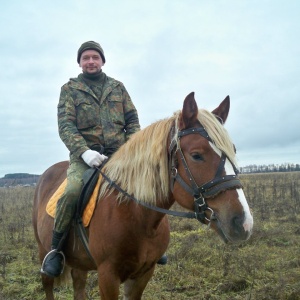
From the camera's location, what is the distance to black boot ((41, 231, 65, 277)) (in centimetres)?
357

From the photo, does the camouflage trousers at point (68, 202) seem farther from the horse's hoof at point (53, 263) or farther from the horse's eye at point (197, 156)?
the horse's eye at point (197, 156)

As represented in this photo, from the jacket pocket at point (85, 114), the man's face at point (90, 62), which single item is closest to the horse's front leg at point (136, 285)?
the jacket pocket at point (85, 114)

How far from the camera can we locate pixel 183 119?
2637mm

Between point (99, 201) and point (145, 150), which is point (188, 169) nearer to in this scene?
point (145, 150)

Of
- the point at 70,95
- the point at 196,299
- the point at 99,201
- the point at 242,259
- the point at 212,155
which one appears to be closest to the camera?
the point at 212,155

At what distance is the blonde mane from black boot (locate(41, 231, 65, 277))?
921 millimetres

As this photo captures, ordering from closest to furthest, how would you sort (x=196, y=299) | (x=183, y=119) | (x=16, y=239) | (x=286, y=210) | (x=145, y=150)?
(x=183, y=119), (x=145, y=150), (x=196, y=299), (x=16, y=239), (x=286, y=210)

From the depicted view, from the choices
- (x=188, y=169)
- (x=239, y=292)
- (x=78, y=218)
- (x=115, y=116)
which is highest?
(x=115, y=116)

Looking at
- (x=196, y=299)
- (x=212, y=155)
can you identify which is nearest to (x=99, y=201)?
(x=212, y=155)

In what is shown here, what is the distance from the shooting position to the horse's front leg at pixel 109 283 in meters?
2.93

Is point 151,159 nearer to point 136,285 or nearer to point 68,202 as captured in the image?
point 68,202

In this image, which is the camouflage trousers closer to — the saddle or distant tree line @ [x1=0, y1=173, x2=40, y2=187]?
the saddle

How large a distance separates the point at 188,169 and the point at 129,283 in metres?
1.59

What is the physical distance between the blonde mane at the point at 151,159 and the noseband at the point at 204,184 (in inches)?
2.6
